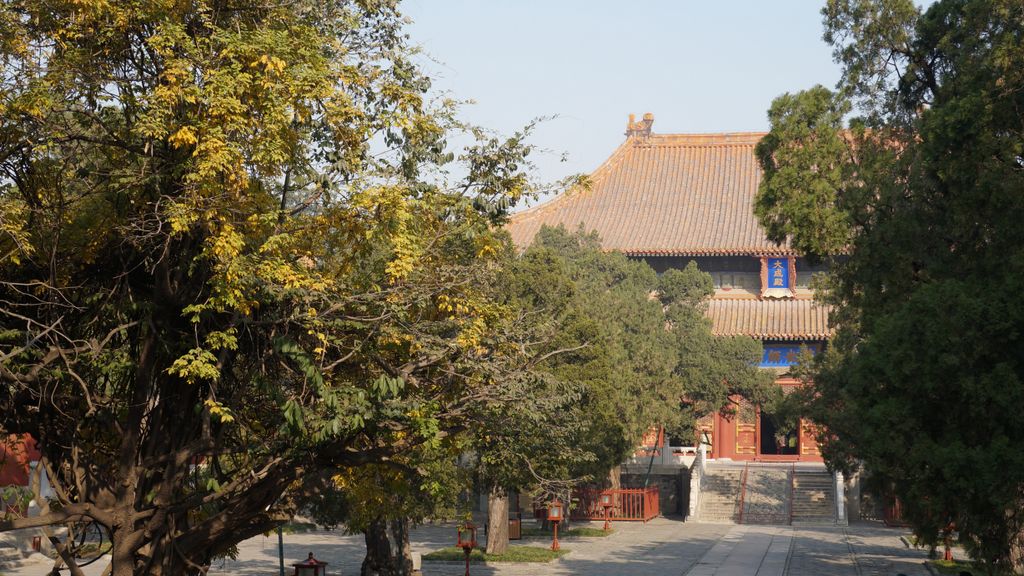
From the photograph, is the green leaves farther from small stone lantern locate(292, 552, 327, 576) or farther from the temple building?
the temple building

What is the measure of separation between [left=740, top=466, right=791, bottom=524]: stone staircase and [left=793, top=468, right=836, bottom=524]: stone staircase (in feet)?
1.06

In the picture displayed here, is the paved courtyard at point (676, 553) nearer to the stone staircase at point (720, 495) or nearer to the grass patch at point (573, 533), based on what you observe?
the grass patch at point (573, 533)

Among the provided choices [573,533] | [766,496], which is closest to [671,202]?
[766,496]

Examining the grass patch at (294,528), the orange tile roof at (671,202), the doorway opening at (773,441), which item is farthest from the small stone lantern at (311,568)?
the orange tile roof at (671,202)

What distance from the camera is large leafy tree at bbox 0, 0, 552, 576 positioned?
1027 centimetres

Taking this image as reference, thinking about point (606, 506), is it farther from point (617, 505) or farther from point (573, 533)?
point (573, 533)

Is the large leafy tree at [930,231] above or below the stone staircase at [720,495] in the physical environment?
above

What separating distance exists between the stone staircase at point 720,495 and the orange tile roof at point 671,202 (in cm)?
886

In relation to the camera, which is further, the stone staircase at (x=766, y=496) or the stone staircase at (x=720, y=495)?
the stone staircase at (x=720, y=495)

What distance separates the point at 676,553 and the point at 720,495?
13.4 metres

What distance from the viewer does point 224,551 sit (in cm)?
1273

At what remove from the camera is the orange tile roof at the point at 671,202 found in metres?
47.7

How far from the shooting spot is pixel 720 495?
4031cm

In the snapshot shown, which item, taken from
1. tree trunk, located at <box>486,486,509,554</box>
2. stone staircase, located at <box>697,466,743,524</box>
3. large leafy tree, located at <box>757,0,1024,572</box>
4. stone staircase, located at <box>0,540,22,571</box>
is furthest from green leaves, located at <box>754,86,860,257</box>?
stone staircase, located at <box>697,466,743,524</box>
